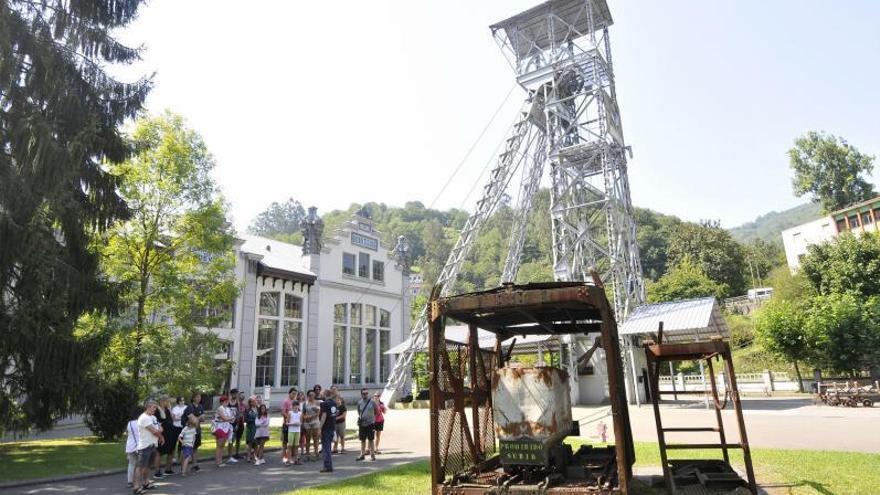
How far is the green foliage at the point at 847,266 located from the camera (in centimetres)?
3356

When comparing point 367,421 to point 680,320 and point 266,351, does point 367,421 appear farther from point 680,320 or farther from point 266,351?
point 266,351

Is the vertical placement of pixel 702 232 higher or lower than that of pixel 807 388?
higher

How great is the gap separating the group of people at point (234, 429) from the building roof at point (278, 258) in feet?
55.0

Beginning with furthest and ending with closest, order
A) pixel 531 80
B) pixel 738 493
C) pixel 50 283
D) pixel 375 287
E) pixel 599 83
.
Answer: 1. pixel 375 287
2. pixel 531 80
3. pixel 599 83
4. pixel 50 283
5. pixel 738 493

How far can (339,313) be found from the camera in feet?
118

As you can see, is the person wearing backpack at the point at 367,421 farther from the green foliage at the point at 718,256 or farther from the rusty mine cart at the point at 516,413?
the green foliage at the point at 718,256

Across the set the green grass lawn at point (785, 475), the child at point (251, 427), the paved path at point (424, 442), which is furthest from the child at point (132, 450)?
the green grass lawn at point (785, 475)

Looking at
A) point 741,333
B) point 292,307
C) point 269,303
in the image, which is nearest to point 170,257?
point 269,303

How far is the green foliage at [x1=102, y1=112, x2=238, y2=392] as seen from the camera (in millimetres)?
16859

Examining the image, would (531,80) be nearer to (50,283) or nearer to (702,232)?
(50,283)

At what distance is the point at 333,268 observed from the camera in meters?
35.6

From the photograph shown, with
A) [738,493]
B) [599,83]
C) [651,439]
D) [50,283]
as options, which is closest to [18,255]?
[50,283]

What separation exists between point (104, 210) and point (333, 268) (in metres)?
20.9

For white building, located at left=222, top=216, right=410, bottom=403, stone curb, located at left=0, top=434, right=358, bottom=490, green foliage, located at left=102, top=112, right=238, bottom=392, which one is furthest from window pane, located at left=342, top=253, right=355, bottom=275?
stone curb, located at left=0, top=434, right=358, bottom=490
